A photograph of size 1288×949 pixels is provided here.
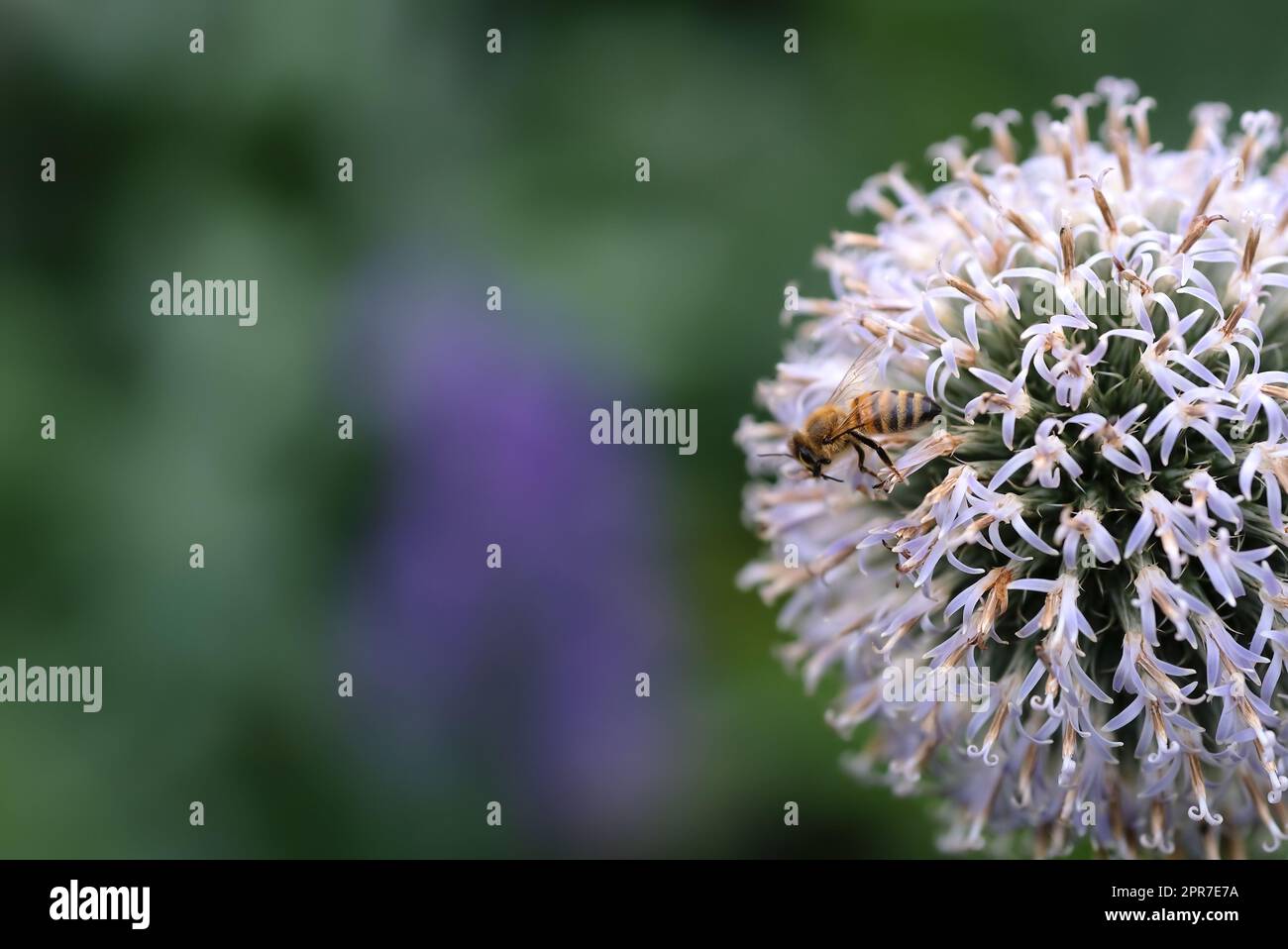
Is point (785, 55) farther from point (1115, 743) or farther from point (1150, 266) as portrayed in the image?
point (1115, 743)

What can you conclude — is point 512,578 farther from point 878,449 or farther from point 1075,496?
point 1075,496

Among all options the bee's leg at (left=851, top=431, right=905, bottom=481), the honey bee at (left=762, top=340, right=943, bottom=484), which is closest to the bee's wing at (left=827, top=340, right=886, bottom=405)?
the honey bee at (left=762, top=340, right=943, bottom=484)

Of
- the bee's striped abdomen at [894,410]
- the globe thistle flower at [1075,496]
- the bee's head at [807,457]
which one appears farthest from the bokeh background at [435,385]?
the bee's striped abdomen at [894,410]

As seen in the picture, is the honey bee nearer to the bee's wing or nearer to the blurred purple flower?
the bee's wing

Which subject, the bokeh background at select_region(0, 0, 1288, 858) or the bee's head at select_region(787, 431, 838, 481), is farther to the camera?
the bokeh background at select_region(0, 0, 1288, 858)

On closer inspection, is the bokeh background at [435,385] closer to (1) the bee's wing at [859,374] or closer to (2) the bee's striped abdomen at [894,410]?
(1) the bee's wing at [859,374]

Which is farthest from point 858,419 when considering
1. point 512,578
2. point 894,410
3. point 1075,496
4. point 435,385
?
point 435,385

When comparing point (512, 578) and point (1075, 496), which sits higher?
point (1075, 496)

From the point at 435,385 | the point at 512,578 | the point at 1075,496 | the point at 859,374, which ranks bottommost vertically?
the point at 512,578

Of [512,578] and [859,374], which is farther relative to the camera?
[512,578]


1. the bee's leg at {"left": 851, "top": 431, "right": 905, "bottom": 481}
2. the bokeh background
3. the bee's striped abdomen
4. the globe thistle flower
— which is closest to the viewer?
the globe thistle flower
